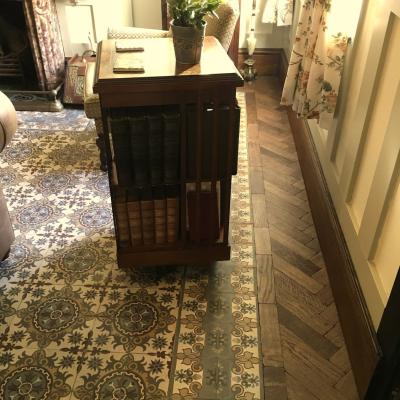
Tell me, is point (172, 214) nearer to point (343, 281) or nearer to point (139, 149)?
point (139, 149)

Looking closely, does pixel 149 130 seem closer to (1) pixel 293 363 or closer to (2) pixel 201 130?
(2) pixel 201 130

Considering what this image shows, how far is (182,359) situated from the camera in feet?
4.87

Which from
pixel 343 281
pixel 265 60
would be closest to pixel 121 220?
pixel 343 281

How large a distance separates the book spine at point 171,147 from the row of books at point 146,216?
0.37ft

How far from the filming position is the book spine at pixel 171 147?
144 centimetres

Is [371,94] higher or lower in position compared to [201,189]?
higher

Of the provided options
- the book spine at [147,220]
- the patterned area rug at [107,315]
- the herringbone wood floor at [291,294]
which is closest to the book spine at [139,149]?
the book spine at [147,220]

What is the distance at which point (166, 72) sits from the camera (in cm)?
140

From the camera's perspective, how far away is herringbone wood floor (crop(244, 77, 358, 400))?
1.43 metres

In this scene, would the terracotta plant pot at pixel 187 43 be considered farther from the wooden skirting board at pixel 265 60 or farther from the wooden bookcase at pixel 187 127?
the wooden skirting board at pixel 265 60

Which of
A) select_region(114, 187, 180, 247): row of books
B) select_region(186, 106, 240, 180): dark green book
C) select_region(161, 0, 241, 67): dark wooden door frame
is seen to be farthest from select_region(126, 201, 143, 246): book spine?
select_region(161, 0, 241, 67): dark wooden door frame

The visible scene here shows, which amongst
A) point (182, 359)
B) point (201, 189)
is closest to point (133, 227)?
point (201, 189)

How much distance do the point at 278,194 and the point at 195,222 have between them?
2.67ft

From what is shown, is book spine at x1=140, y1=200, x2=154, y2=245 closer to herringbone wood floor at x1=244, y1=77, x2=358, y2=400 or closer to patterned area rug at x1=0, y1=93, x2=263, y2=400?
patterned area rug at x1=0, y1=93, x2=263, y2=400
